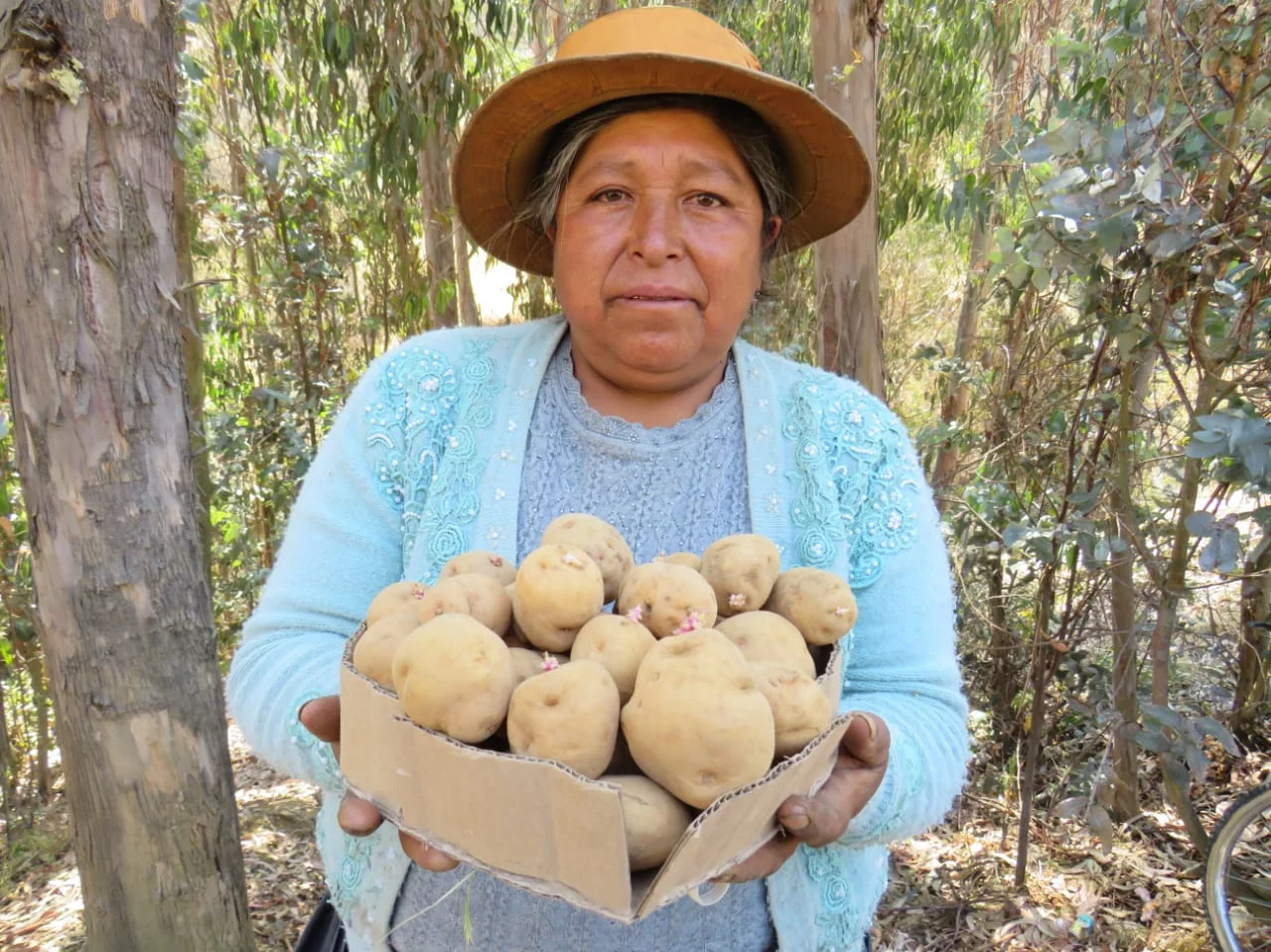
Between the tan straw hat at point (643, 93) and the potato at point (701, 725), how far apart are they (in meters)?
0.85

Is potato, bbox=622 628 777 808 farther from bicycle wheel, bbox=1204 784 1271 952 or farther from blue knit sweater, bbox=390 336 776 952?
bicycle wheel, bbox=1204 784 1271 952

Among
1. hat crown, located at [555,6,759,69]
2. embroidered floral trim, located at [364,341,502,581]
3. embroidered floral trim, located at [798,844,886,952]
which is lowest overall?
embroidered floral trim, located at [798,844,886,952]

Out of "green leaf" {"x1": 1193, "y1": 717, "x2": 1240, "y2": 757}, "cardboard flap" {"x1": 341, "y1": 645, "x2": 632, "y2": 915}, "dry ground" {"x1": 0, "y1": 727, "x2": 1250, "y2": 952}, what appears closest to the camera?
"cardboard flap" {"x1": 341, "y1": 645, "x2": 632, "y2": 915}

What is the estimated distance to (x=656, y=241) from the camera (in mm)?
1273

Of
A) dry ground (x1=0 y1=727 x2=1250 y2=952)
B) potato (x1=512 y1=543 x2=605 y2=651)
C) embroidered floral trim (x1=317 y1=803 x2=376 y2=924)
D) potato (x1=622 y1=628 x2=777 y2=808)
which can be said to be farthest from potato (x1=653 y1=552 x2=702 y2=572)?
dry ground (x1=0 y1=727 x2=1250 y2=952)

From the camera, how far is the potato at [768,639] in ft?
2.98

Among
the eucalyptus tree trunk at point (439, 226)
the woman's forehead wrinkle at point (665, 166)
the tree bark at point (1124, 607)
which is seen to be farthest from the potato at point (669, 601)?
the eucalyptus tree trunk at point (439, 226)

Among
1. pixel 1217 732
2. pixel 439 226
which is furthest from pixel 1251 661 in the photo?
pixel 439 226

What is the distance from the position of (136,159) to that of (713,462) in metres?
1.13

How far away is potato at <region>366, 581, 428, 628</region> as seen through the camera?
99cm

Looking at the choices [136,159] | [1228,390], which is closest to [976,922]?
[1228,390]

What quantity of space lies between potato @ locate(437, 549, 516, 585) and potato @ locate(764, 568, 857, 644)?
1.05 feet

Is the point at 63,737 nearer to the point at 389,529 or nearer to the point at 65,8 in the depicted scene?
the point at 389,529

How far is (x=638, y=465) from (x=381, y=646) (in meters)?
0.58
